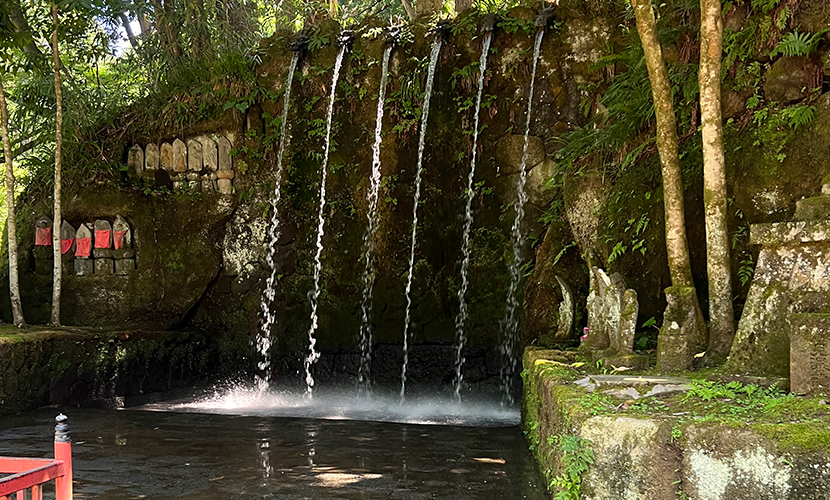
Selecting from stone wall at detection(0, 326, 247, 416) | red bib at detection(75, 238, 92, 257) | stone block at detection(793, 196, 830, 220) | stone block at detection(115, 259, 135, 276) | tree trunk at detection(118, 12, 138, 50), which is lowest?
stone wall at detection(0, 326, 247, 416)

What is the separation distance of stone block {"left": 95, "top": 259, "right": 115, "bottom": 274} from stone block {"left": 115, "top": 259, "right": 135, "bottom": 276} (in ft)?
0.34

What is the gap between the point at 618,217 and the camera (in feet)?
23.0

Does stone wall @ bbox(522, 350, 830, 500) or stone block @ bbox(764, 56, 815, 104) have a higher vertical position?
stone block @ bbox(764, 56, 815, 104)

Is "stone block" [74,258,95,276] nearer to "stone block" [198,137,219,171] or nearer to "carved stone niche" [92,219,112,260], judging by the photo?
"carved stone niche" [92,219,112,260]

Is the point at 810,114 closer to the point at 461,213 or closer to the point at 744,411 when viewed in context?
the point at 744,411

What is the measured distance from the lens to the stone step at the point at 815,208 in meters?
4.34

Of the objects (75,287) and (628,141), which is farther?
(75,287)

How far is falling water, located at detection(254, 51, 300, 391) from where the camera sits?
404 inches

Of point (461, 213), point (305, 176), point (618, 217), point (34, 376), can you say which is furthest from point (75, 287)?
point (618, 217)

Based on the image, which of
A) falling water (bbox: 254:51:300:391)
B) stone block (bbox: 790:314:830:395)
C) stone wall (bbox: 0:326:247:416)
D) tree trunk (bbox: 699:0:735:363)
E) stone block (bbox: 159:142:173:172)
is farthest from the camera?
stone block (bbox: 159:142:173:172)

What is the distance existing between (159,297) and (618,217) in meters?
7.07

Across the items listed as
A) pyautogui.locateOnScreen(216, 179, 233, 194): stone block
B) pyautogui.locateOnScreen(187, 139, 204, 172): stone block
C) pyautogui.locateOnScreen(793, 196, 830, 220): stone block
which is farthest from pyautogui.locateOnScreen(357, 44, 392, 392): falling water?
pyautogui.locateOnScreen(793, 196, 830, 220): stone block

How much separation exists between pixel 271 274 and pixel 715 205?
6956mm

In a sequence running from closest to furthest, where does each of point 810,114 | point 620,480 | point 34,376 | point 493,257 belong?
1. point 620,480
2. point 810,114
3. point 34,376
4. point 493,257
